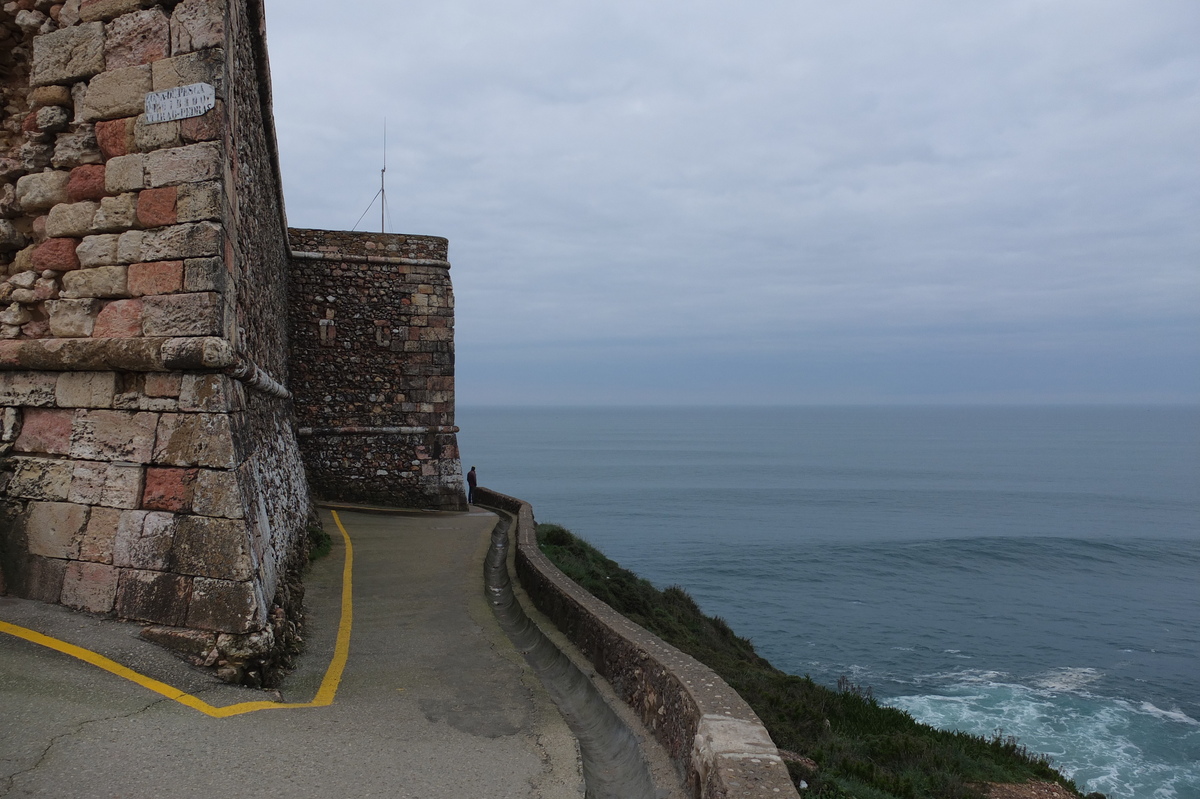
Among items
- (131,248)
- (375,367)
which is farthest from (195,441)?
(375,367)

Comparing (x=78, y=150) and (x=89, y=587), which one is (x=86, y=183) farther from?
(x=89, y=587)

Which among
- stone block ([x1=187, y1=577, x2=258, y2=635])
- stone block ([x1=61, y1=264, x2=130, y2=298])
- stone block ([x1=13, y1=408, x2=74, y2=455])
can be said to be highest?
stone block ([x1=61, y1=264, x2=130, y2=298])

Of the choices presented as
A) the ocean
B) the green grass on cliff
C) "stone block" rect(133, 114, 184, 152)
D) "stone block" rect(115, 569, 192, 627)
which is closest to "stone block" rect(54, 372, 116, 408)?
"stone block" rect(115, 569, 192, 627)

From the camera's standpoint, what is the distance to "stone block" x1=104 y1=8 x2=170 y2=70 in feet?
20.8

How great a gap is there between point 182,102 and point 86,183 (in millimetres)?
1052

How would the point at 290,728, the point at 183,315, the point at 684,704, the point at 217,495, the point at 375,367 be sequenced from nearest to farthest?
the point at 684,704, the point at 290,728, the point at 217,495, the point at 183,315, the point at 375,367

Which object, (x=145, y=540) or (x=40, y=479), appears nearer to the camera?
(x=145, y=540)

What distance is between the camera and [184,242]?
6152 mm

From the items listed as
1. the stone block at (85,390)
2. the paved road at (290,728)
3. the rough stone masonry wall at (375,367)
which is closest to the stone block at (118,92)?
the stone block at (85,390)

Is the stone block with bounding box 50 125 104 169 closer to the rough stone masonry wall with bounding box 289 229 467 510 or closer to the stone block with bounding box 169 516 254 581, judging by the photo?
the stone block with bounding box 169 516 254 581

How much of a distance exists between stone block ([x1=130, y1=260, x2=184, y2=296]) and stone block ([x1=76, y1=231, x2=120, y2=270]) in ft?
0.74

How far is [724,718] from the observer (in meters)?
4.54

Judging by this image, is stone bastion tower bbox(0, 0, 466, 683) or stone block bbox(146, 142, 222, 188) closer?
stone bastion tower bbox(0, 0, 466, 683)

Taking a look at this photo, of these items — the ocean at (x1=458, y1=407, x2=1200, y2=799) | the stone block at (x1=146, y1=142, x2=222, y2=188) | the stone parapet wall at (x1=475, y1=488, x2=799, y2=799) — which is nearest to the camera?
the stone parapet wall at (x1=475, y1=488, x2=799, y2=799)
